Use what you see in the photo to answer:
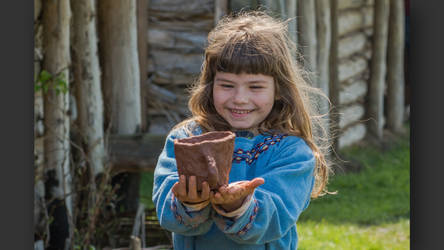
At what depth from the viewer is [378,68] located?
697cm

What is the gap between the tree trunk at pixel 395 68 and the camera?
6973 mm

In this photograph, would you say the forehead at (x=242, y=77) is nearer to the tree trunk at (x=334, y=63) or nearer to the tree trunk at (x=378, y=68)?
the tree trunk at (x=334, y=63)

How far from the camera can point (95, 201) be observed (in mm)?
4266

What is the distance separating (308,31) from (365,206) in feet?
5.40

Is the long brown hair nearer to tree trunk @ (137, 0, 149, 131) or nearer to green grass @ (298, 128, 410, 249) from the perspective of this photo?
green grass @ (298, 128, 410, 249)

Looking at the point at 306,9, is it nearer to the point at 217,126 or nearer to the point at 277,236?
the point at 217,126

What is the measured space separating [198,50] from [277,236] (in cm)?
391

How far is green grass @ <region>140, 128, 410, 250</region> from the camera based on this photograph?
474 cm

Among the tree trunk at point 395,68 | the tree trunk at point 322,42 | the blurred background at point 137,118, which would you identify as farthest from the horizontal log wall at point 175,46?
the tree trunk at point 395,68

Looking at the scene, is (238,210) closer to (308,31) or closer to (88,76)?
(88,76)

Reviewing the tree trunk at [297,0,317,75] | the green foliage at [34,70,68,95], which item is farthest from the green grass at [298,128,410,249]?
the green foliage at [34,70,68,95]

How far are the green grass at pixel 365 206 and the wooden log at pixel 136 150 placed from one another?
0.82 metres

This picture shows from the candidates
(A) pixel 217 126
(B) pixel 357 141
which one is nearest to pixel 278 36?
(A) pixel 217 126

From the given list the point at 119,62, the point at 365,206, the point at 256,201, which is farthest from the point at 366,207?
the point at 256,201
